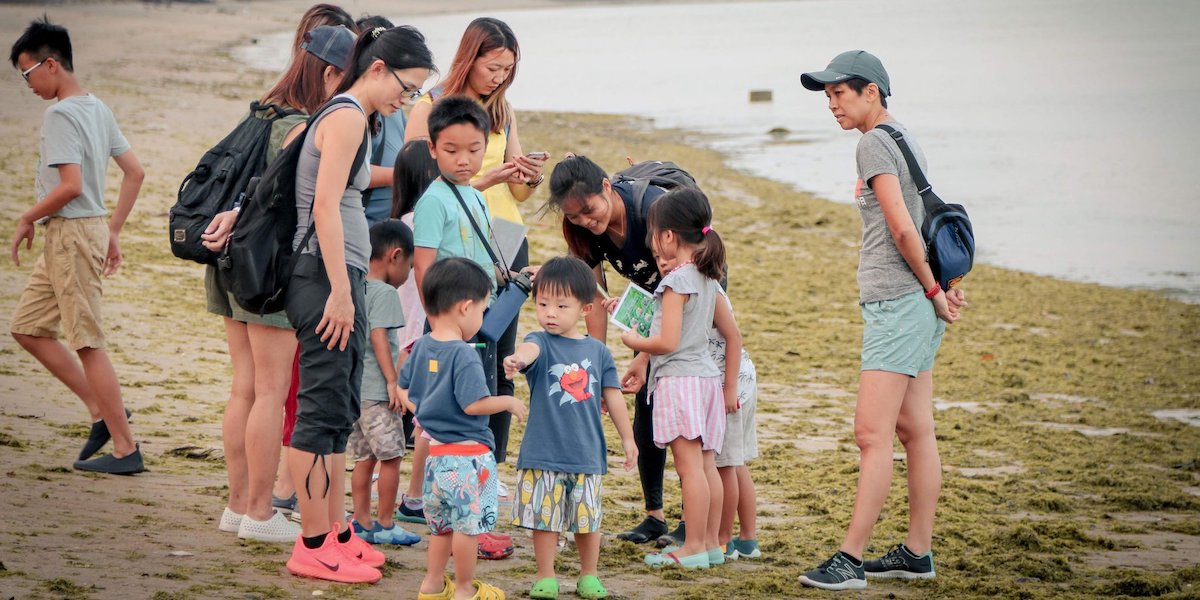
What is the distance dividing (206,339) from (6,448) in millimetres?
2689

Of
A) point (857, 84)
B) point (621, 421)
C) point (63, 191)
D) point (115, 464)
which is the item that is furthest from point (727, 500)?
point (63, 191)

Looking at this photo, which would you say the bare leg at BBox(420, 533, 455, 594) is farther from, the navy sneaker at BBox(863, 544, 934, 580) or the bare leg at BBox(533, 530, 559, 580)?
the navy sneaker at BBox(863, 544, 934, 580)

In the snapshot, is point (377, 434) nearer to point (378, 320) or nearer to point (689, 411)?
point (378, 320)

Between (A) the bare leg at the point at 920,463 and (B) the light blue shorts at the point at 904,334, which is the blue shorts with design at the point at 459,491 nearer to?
(B) the light blue shorts at the point at 904,334

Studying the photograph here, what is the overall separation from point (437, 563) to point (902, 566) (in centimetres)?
187

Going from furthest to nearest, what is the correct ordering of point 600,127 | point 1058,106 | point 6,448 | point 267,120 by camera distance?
point 1058,106 → point 600,127 → point 6,448 → point 267,120

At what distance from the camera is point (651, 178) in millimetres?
5145

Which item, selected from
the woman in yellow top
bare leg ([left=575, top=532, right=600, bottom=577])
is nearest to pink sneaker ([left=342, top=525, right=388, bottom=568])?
bare leg ([left=575, top=532, right=600, bottom=577])

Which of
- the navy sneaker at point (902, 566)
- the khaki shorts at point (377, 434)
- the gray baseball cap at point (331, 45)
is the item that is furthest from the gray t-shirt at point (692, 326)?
the gray baseball cap at point (331, 45)

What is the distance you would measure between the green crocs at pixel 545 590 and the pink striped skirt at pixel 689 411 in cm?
76

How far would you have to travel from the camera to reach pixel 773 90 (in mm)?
39188

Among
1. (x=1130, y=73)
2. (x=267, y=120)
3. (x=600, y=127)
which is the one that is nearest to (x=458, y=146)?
(x=267, y=120)

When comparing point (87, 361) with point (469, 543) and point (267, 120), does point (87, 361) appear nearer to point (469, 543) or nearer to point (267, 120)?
point (267, 120)

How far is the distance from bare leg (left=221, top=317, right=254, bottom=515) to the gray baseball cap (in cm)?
111
